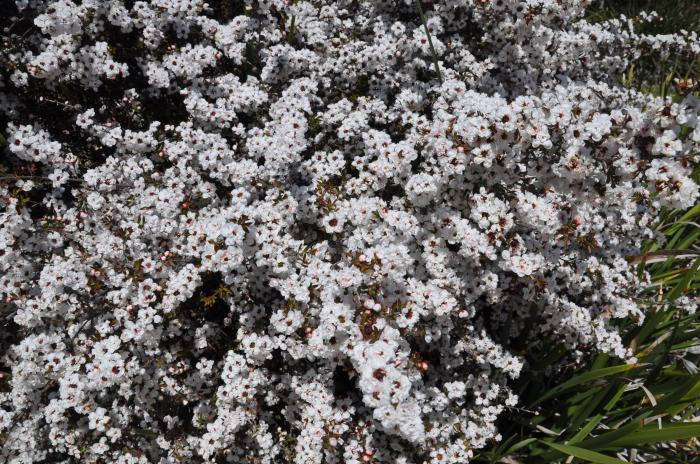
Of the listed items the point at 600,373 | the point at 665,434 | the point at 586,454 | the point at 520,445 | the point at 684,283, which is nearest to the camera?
the point at 665,434

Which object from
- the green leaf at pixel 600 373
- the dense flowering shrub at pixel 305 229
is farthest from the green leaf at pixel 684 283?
the green leaf at pixel 600 373

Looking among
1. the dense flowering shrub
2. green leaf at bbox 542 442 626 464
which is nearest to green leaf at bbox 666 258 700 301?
the dense flowering shrub

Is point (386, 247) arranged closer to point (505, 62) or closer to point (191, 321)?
point (191, 321)

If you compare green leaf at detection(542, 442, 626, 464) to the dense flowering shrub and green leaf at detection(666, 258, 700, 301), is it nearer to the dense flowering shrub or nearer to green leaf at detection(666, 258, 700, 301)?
the dense flowering shrub

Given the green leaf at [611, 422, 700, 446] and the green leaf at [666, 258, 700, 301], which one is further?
the green leaf at [666, 258, 700, 301]

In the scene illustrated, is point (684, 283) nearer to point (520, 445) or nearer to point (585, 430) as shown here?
point (585, 430)

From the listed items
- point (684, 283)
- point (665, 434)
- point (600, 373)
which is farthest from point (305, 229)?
point (684, 283)
